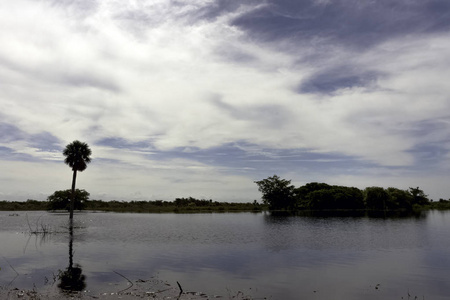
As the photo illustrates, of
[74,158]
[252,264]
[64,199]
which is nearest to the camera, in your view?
[252,264]

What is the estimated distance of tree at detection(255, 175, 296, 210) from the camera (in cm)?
15850

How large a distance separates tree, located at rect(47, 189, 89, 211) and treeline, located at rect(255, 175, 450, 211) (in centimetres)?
8066

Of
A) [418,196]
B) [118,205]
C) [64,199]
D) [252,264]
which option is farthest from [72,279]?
[418,196]

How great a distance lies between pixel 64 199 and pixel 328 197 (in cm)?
11747

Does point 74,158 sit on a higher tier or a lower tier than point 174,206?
higher

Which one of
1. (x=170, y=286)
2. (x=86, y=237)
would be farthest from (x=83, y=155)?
(x=170, y=286)

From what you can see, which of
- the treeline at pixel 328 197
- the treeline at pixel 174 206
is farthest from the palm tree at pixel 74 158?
the treeline at pixel 328 197

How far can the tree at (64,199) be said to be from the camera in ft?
449

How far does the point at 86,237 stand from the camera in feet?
156

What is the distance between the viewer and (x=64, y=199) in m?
138

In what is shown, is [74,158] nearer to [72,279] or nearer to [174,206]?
[72,279]

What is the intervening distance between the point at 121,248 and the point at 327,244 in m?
25.1

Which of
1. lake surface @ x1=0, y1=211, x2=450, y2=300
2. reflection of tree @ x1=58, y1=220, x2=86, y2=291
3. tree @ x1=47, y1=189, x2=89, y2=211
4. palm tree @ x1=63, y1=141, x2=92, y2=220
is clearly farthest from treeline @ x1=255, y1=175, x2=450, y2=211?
reflection of tree @ x1=58, y1=220, x2=86, y2=291

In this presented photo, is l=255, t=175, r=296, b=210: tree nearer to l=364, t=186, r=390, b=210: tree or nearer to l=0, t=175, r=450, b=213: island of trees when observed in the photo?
l=0, t=175, r=450, b=213: island of trees
